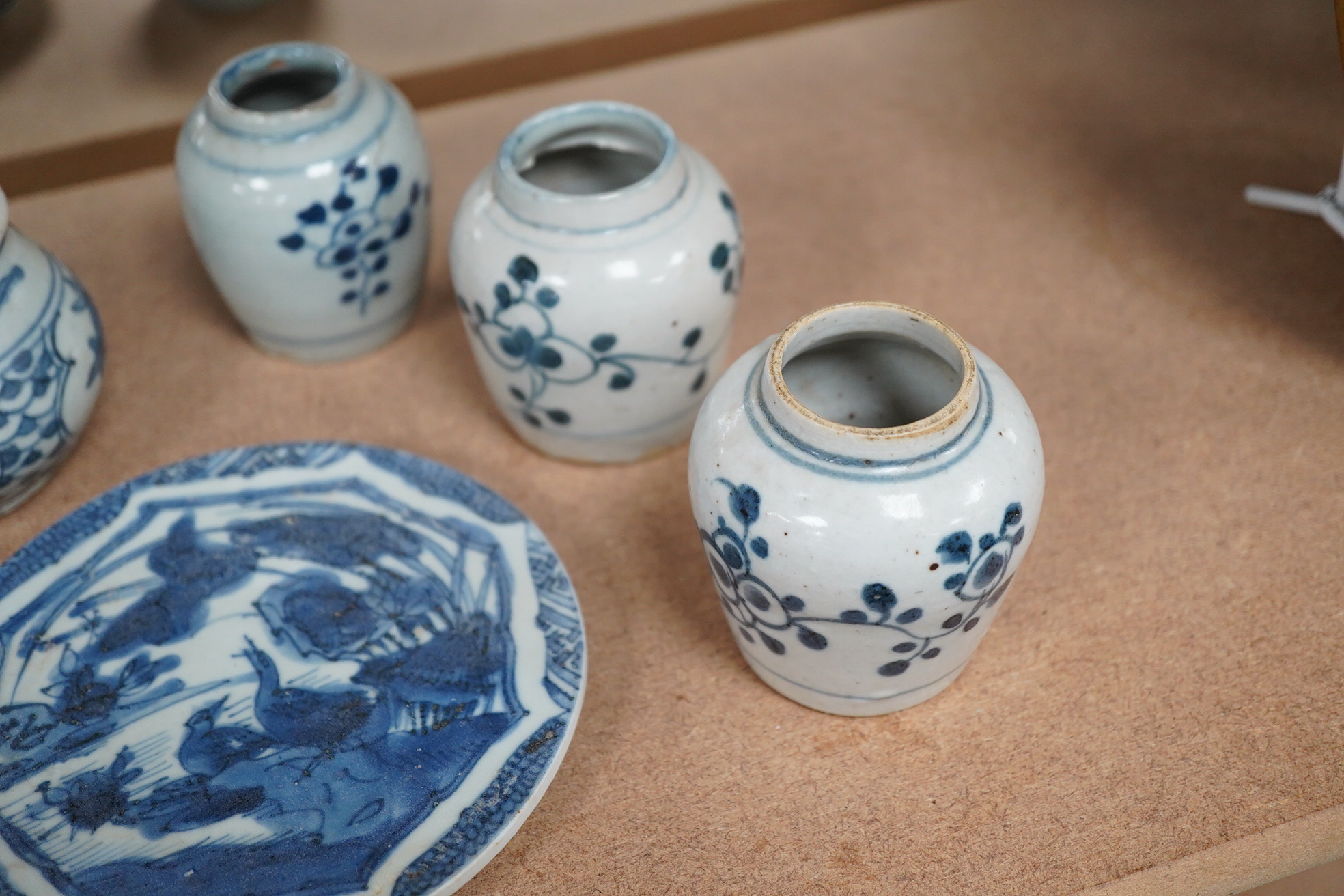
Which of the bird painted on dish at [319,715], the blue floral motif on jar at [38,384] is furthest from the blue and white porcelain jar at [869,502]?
the blue floral motif on jar at [38,384]

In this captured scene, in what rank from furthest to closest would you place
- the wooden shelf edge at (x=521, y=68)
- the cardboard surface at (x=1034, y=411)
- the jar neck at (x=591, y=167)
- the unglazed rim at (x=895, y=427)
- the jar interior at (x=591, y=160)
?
the wooden shelf edge at (x=521, y=68) → the jar interior at (x=591, y=160) → the jar neck at (x=591, y=167) → the cardboard surface at (x=1034, y=411) → the unglazed rim at (x=895, y=427)

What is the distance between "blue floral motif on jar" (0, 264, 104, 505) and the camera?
1206 millimetres

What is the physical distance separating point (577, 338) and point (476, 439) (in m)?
0.28

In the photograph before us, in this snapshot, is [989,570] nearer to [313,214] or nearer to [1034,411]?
[1034,411]

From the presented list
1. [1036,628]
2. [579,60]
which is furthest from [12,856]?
[579,60]

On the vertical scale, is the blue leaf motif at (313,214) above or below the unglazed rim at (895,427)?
below

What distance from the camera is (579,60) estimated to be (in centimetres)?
197

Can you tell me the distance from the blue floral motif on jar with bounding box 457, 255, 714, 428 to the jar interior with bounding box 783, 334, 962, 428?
179mm

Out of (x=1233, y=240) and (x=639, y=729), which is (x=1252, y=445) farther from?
(x=639, y=729)

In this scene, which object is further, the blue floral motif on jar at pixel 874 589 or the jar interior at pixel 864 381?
the jar interior at pixel 864 381

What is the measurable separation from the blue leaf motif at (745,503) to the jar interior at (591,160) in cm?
46

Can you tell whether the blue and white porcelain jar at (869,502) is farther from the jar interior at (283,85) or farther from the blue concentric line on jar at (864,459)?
the jar interior at (283,85)

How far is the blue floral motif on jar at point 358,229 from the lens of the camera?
135 cm

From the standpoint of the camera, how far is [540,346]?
1.24m
